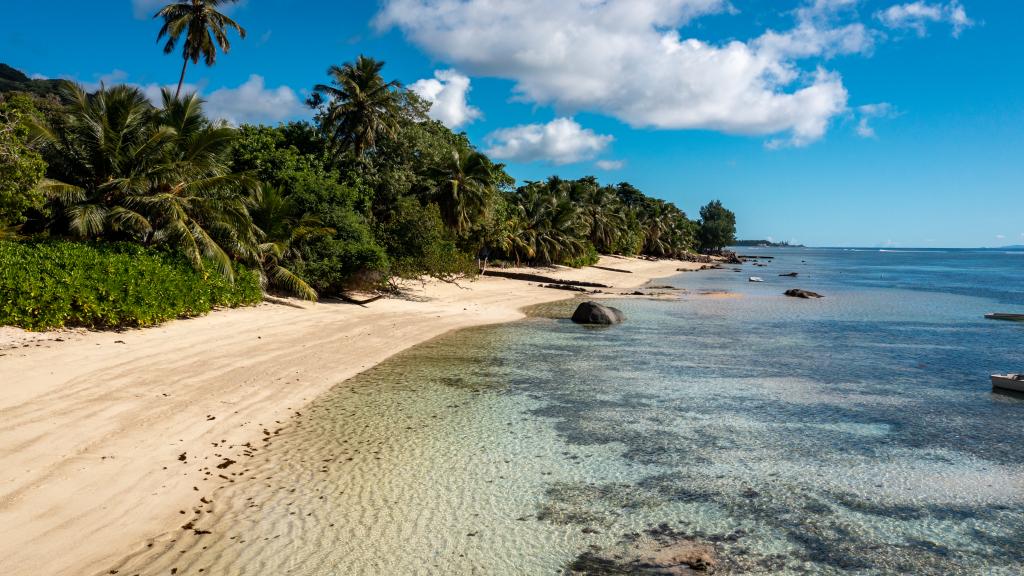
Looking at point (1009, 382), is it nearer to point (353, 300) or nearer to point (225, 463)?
point (225, 463)

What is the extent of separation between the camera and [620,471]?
30.9 ft

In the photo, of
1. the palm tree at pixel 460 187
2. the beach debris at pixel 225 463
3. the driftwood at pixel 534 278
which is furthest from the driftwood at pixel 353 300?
the driftwood at pixel 534 278

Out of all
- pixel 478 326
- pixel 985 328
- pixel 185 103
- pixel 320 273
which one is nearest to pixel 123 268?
pixel 185 103

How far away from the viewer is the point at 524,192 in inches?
2562

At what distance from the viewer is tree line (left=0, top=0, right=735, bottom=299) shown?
62.2 ft

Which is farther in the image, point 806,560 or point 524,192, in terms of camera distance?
point 524,192

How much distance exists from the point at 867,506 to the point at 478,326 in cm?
1868

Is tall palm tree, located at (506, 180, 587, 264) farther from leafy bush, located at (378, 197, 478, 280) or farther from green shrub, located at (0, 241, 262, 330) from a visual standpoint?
green shrub, located at (0, 241, 262, 330)

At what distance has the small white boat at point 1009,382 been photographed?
1581 centimetres

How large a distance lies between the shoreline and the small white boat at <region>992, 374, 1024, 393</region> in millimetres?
17233

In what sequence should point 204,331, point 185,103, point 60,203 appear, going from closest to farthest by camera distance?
point 204,331 < point 60,203 < point 185,103

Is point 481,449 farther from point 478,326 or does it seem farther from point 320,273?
point 320,273

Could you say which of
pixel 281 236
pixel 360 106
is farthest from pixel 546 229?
pixel 281 236

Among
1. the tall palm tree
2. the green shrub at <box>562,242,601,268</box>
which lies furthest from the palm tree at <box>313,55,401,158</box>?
the green shrub at <box>562,242,601,268</box>
